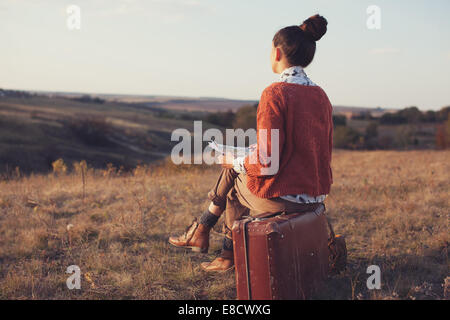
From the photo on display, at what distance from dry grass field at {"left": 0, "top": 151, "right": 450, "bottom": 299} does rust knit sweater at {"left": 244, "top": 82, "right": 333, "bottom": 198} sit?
94 centimetres

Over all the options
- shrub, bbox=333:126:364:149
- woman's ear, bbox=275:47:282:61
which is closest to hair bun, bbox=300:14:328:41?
woman's ear, bbox=275:47:282:61

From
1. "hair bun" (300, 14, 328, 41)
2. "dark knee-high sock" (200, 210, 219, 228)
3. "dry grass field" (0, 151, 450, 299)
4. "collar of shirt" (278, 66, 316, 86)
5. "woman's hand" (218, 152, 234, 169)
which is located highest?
"hair bun" (300, 14, 328, 41)

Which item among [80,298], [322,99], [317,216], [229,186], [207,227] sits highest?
[322,99]

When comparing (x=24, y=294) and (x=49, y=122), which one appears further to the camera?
(x=49, y=122)

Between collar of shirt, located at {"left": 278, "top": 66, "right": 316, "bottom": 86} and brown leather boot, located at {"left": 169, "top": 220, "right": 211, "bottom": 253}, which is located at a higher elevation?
collar of shirt, located at {"left": 278, "top": 66, "right": 316, "bottom": 86}

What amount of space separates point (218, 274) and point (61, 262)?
5.51ft

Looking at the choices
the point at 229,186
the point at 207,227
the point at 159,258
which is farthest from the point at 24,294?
the point at 229,186

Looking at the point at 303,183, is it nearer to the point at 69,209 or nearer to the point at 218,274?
the point at 218,274

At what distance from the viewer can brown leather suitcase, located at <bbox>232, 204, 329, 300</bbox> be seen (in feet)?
8.06

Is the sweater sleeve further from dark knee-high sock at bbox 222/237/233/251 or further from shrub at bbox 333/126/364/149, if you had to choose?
shrub at bbox 333/126/364/149

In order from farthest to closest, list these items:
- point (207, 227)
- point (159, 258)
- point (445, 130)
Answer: point (445, 130), point (159, 258), point (207, 227)

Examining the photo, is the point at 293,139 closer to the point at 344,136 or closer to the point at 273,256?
the point at 273,256

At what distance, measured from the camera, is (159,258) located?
3787 millimetres

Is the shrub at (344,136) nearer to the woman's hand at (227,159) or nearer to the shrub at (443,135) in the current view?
the shrub at (443,135)
